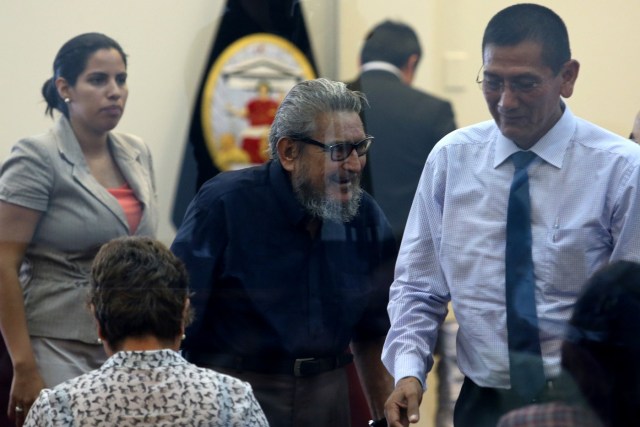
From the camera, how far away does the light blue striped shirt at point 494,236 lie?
2.45m

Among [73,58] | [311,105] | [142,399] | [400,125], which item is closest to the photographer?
[142,399]

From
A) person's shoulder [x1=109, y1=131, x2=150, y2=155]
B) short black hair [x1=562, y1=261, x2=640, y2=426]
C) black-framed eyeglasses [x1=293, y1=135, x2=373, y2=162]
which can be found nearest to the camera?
short black hair [x1=562, y1=261, x2=640, y2=426]

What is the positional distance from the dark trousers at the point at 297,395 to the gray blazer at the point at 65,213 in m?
0.45

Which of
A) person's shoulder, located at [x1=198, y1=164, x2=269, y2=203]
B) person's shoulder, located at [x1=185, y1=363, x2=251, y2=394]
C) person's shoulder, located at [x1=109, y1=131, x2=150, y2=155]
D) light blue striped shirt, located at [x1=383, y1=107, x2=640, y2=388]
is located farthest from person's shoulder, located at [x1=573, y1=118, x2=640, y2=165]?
person's shoulder, located at [x1=109, y1=131, x2=150, y2=155]

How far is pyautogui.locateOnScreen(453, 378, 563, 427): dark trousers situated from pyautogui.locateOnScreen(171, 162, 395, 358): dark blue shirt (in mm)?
293

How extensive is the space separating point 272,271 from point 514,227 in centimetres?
60

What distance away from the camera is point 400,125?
9.24ft

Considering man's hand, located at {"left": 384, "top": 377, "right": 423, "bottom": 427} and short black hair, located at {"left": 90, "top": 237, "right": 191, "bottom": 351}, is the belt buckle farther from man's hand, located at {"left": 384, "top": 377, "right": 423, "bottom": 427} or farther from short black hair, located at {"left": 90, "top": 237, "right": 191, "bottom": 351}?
short black hair, located at {"left": 90, "top": 237, "right": 191, "bottom": 351}

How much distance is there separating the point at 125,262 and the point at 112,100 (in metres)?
0.65

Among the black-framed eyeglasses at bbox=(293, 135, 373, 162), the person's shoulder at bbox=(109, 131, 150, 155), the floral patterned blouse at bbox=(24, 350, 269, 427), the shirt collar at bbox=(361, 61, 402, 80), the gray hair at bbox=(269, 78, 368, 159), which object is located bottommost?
the floral patterned blouse at bbox=(24, 350, 269, 427)

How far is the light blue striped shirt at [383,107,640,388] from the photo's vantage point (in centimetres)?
245

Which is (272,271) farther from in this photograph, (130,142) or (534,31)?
(534,31)

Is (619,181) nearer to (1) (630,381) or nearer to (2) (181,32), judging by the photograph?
(1) (630,381)

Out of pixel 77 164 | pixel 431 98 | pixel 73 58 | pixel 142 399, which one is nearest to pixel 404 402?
pixel 142 399
